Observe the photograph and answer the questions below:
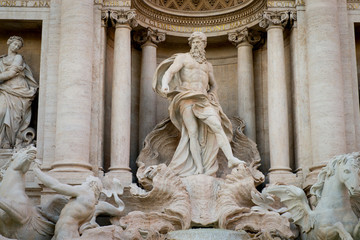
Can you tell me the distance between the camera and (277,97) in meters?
17.6

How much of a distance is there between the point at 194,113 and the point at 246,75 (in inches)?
112

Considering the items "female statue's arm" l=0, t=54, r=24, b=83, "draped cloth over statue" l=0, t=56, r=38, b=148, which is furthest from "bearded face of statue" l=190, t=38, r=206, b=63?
"female statue's arm" l=0, t=54, r=24, b=83

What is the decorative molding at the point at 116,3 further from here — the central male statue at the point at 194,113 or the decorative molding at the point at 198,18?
the central male statue at the point at 194,113

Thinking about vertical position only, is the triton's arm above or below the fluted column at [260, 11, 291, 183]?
below

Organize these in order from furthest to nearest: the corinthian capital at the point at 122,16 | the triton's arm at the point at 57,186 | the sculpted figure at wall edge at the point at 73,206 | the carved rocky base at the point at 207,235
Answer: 1. the corinthian capital at the point at 122,16
2. the carved rocky base at the point at 207,235
3. the triton's arm at the point at 57,186
4. the sculpted figure at wall edge at the point at 73,206

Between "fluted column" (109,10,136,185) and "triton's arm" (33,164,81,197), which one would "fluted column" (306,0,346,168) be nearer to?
"fluted column" (109,10,136,185)

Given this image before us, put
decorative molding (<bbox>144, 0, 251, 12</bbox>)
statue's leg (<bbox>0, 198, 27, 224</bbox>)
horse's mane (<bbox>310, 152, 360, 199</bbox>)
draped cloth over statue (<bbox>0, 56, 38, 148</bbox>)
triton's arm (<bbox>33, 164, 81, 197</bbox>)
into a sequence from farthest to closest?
decorative molding (<bbox>144, 0, 251, 12</bbox>) < draped cloth over statue (<bbox>0, 56, 38, 148</bbox>) < triton's arm (<bbox>33, 164, 81, 197</bbox>) < statue's leg (<bbox>0, 198, 27, 224</bbox>) < horse's mane (<bbox>310, 152, 360, 199</bbox>)

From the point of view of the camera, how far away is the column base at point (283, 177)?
1681cm

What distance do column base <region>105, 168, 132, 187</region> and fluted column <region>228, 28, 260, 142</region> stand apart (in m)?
3.67

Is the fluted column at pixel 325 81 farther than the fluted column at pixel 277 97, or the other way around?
the fluted column at pixel 277 97

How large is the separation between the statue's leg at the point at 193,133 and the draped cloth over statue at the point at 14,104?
3.83m

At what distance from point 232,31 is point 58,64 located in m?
4.96

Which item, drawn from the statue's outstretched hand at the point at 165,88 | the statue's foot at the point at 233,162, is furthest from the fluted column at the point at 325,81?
the statue's outstretched hand at the point at 165,88

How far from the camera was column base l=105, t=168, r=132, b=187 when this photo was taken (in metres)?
16.6
